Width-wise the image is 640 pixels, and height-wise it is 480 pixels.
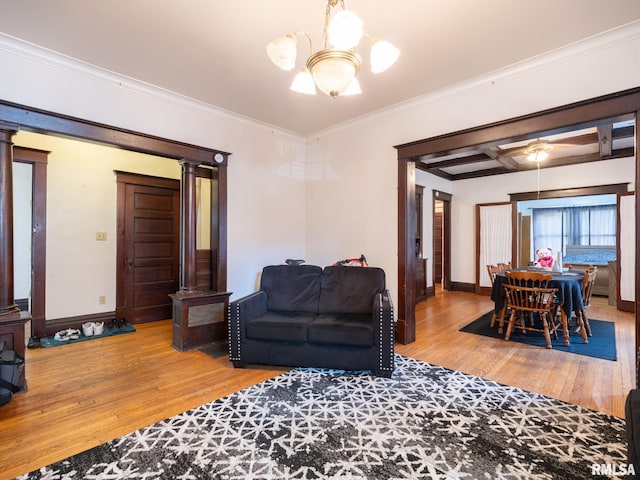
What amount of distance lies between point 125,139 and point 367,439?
3.49m

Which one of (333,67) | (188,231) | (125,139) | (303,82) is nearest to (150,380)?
(188,231)

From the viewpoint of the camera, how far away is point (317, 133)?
193 inches

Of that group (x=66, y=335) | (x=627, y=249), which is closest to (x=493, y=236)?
(x=627, y=249)

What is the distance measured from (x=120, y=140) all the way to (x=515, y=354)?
4.75m

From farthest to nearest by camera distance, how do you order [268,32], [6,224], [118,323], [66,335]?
[118,323], [66,335], [6,224], [268,32]

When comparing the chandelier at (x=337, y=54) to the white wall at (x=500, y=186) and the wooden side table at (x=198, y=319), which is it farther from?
the white wall at (x=500, y=186)

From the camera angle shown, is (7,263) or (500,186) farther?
(500,186)

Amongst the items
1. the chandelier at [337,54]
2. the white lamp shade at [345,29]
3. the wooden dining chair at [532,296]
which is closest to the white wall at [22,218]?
the chandelier at [337,54]


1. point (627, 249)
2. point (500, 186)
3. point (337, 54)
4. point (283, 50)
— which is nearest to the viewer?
point (337, 54)

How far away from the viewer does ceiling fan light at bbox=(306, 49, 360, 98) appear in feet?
5.75

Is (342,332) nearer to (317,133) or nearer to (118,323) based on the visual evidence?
(317,133)

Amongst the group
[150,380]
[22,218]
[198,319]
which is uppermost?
[22,218]

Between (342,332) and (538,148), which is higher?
(538,148)

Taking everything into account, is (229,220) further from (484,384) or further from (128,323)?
(484,384)
